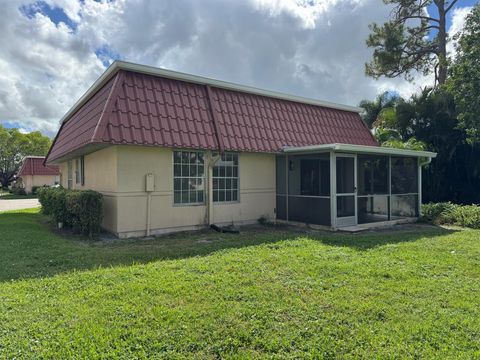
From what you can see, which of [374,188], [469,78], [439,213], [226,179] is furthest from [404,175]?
[226,179]

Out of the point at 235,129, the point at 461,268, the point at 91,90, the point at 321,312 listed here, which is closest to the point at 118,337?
the point at 321,312

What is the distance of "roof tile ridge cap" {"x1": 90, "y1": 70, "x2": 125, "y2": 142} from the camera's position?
7.96 metres

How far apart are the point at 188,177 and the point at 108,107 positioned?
285cm

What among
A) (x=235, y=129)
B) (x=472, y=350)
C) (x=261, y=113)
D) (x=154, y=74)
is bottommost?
(x=472, y=350)

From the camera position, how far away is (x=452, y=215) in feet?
38.6

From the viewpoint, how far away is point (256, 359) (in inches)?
119

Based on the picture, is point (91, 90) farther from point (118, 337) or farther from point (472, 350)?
point (472, 350)

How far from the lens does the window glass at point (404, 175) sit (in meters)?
12.0

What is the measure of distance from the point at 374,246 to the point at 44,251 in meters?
6.99

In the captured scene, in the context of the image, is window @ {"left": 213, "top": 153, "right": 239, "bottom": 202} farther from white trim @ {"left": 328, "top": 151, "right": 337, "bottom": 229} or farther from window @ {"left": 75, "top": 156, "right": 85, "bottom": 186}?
window @ {"left": 75, "top": 156, "right": 85, "bottom": 186}

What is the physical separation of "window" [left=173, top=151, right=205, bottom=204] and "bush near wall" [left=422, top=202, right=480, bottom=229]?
26.9ft

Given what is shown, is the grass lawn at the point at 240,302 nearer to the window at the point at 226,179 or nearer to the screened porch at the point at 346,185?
the screened porch at the point at 346,185

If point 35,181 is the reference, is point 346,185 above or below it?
below

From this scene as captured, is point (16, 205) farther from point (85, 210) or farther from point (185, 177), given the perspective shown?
point (185, 177)
